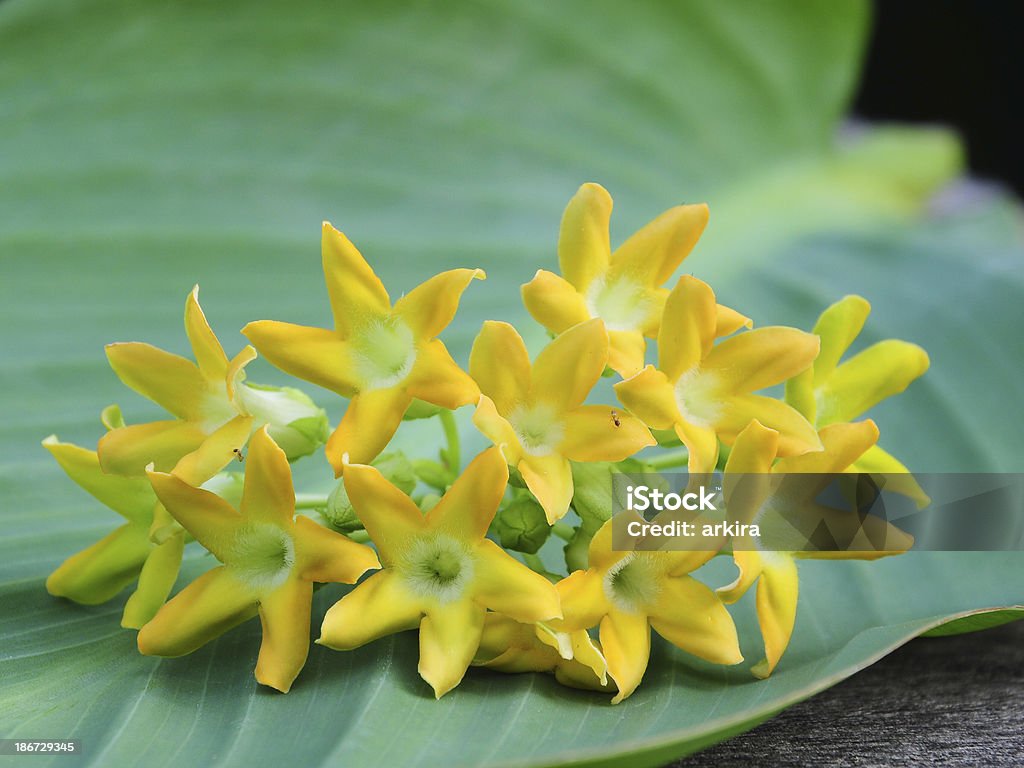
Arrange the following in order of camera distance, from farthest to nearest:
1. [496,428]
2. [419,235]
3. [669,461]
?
[419,235], [669,461], [496,428]

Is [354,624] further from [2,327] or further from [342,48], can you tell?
[342,48]

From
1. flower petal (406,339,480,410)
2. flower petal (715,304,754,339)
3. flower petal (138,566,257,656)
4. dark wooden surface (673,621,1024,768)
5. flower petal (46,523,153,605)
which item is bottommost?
dark wooden surface (673,621,1024,768)

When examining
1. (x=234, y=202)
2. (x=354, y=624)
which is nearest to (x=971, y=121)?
(x=234, y=202)

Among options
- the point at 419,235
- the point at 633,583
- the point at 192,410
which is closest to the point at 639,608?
the point at 633,583

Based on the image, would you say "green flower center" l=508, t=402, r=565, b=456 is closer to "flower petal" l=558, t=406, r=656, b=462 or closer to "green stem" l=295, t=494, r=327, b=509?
"flower petal" l=558, t=406, r=656, b=462

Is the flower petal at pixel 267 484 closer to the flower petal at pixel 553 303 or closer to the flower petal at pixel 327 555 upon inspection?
the flower petal at pixel 327 555

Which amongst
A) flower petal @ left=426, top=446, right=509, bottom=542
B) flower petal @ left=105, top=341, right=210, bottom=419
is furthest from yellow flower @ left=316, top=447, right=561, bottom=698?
flower petal @ left=105, top=341, right=210, bottom=419

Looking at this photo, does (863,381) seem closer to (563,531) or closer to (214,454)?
(563,531)
